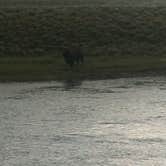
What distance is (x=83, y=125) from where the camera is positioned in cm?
1689

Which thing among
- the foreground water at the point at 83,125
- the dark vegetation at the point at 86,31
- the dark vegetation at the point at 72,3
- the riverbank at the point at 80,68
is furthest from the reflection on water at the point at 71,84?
the dark vegetation at the point at 72,3

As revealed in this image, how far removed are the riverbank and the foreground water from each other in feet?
13.6

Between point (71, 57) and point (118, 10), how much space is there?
14.8 metres

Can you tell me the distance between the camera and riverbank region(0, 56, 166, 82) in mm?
30391

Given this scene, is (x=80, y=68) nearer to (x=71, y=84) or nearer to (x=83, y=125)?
(x=71, y=84)

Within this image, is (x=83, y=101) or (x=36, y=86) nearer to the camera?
(x=83, y=101)

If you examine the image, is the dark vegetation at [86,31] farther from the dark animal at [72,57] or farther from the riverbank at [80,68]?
the dark animal at [72,57]

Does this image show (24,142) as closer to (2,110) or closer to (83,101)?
(2,110)

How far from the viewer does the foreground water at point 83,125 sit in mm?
13367

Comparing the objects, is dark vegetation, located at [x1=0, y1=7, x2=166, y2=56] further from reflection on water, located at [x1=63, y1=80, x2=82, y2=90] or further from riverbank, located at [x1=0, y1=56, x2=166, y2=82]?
reflection on water, located at [x1=63, y1=80, x2=82, y2=90]

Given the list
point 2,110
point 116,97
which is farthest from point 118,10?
point 2,110

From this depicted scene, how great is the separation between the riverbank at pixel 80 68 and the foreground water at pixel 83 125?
414 cm

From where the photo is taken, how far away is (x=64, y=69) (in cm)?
3309

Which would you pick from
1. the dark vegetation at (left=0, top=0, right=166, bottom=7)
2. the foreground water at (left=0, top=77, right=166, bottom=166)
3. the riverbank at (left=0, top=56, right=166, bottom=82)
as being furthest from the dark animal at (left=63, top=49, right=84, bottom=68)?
the dark vegetation at (left=0, top=0, right=166, bottom=7)
